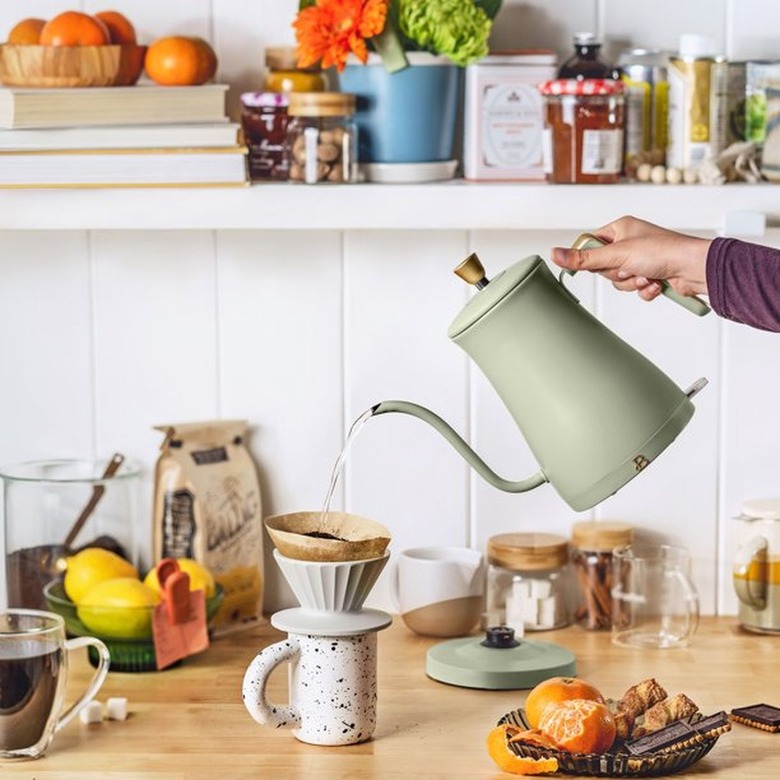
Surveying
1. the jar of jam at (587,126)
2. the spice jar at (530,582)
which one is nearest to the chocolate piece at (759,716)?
the spice jar at (530,582)

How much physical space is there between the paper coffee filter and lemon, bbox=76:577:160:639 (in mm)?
271

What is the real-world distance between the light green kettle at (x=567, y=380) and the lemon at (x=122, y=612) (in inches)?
21.0

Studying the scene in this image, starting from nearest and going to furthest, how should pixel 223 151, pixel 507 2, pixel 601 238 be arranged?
pixel 601 238 → pixel 223 151 → pixel 507 2

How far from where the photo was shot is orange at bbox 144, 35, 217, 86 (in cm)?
180

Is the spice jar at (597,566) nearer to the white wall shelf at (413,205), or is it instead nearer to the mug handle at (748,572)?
the mug handle at (748,572)

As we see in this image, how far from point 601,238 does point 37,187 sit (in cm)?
64

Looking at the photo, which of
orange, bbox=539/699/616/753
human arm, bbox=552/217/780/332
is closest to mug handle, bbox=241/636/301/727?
orange, bbox=539/699/616/753

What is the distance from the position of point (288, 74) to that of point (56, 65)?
0.27 meters

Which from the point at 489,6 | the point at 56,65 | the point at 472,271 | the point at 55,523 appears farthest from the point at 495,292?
the point at 55,523

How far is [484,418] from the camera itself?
199 cm

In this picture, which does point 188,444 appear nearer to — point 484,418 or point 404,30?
point 484,418

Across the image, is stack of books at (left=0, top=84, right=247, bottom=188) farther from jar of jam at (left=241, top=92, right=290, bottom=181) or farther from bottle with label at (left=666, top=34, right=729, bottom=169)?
bottle with label at (left=666, top=34, right=729, bottom=169)

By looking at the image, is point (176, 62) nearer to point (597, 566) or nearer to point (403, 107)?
point (403, 107)

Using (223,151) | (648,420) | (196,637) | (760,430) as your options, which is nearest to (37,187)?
(223,151)
